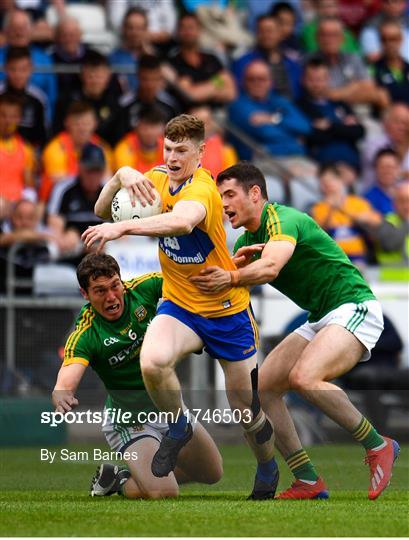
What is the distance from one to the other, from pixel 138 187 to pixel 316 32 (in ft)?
36.1

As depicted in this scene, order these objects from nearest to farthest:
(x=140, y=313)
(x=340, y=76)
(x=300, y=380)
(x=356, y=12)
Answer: (x=300, y=380) → (x=140, y=313) → (x=340, y=76) → (x=356, y=12)

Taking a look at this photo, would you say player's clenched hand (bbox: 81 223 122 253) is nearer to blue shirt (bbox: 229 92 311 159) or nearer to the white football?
the white football

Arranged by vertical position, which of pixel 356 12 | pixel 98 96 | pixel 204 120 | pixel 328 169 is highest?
pixel 356 12

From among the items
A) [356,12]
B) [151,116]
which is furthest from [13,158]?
[356,12]

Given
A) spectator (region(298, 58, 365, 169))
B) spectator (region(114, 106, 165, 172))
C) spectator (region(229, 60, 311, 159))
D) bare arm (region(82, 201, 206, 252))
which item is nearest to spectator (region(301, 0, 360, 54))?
spectator (region(298, 58, 365, 169))

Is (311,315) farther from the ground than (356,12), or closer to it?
closer to it

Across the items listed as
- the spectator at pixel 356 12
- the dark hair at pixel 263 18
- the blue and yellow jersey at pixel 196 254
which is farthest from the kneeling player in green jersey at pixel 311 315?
the spectator at pixel 356 12

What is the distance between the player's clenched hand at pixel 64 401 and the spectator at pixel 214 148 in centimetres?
710

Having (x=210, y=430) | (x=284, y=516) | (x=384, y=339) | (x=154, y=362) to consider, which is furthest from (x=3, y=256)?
(x=284, y=516)

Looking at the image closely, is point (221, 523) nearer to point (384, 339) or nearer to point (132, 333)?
point (132, 333)

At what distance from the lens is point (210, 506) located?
8445mm

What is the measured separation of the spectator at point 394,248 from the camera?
14.9 metres

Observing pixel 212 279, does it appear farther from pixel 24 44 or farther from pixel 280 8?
pixel 280 8

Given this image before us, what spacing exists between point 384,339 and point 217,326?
530 cm
